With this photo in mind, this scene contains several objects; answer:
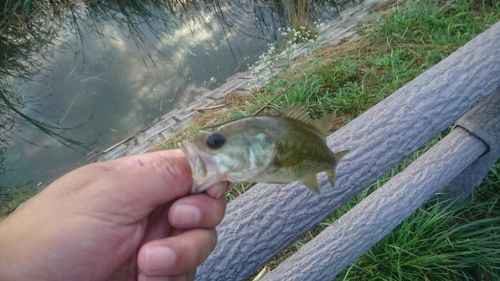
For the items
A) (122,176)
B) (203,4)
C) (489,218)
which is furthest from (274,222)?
(203,4)

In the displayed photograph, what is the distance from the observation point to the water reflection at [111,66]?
20.6ft

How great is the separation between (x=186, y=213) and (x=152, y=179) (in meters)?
0.13

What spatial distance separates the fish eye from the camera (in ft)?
3.48

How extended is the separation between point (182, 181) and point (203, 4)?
22.5 feet

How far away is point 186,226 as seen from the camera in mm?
1243

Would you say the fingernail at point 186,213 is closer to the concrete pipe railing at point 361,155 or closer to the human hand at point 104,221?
the human hand at point 104,221

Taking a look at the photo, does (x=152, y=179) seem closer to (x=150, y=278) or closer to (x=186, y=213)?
(x=186, y=213)

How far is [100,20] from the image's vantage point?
7.75 meters

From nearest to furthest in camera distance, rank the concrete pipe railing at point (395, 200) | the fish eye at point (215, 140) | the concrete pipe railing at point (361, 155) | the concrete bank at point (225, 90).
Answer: the fish eye at point (215, 140), the concrete pipe railing at point (361, 155), the concrete pipe railing at point (395, 200), the concrete bank at point (225, 90)

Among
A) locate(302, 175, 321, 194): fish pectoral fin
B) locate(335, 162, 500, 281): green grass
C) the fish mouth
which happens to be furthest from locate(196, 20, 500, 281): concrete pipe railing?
the fish mouth

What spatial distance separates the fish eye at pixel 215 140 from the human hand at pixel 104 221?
18 cm

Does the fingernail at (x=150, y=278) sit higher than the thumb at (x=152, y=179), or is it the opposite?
the thumb at (x=152, y=179)

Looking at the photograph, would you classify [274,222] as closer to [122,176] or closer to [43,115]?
[122,176]

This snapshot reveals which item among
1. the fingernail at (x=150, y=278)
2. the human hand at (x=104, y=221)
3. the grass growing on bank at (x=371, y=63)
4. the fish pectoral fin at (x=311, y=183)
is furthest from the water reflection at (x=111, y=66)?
the fish pectoral fin at (x=311, y=183)
